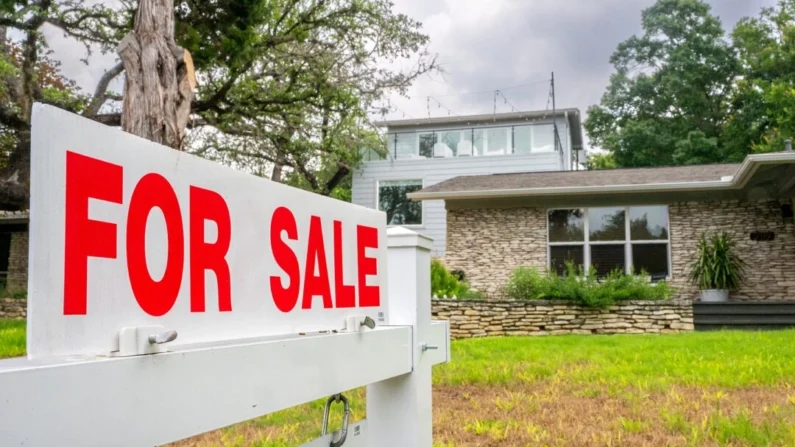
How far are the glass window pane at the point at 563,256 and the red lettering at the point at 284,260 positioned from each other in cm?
1345

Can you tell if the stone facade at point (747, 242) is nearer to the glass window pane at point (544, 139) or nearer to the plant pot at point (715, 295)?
the plant pot at point (715, 295)

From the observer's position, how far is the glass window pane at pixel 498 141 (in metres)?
22.2

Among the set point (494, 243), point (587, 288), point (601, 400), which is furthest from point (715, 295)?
point (601, 400)

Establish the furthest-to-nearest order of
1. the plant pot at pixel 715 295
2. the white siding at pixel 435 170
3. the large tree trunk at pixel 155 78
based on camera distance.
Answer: the white siding at pixel 435 170
the plant pot at pixel 715 295
the large tree trunk at pixel 155 78

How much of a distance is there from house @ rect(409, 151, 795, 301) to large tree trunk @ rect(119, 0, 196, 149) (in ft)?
21.1

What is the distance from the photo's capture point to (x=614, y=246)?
14.1 metres

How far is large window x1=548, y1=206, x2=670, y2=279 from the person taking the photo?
13.9 meters

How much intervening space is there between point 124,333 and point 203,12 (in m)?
11.7

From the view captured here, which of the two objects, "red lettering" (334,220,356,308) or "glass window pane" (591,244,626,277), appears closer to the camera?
"red lettering" (334,220,356,308)

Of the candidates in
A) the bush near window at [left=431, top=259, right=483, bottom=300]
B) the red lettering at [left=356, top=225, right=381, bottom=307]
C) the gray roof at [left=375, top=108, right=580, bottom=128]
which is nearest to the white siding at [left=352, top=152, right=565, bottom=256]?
the gray roof at [left=375, top=108, right=580, bottom=128]

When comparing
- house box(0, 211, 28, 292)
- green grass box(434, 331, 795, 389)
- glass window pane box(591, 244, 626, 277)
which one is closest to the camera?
green grass box(434, 331, 795, 389)

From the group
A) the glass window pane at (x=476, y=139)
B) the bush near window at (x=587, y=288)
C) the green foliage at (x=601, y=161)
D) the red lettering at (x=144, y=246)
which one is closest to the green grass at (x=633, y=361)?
the bush near window at (x=587, y=288)

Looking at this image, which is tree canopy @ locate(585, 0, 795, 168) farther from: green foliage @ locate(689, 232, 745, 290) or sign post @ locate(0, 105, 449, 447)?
sign post @ locate(0, 105, 449, 447)

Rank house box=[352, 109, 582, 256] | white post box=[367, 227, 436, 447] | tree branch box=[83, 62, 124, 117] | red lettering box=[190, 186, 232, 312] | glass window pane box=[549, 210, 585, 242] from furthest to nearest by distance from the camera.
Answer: house box=[352, 109, 582, 256] < tree branch box=[83, 62, 124, 117] < glass window pane box=[549, 210, 585, 242] < white post box=[367, 227, 436, 447] < red lettering box=[190, 186, 232, 312]
